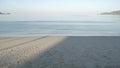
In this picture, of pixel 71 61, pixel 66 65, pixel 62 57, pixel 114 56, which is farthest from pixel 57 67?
pixel 114 56

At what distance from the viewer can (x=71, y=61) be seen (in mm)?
6883

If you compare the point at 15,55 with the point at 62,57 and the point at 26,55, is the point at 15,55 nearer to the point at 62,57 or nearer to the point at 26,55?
the point at 26,55

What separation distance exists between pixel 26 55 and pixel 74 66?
7.02 feet

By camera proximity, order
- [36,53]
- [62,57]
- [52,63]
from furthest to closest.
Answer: [36,53]
[62,57]
[52,63]

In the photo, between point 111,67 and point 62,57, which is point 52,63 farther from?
point 111,67

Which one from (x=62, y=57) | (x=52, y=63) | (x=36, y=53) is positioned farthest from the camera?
(x=36, y=53)

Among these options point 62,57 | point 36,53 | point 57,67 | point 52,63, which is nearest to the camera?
point 57,67

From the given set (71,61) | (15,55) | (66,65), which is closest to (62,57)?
(71,61)

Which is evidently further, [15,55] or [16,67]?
[15,55]

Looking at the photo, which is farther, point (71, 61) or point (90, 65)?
point (71, 61)

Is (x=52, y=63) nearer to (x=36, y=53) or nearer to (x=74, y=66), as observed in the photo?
(x=74, y=66)

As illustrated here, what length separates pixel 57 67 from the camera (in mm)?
6043

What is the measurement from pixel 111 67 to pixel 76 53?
220 cm

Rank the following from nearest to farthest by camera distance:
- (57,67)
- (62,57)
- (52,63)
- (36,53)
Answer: (57,67) → (52,63) → (62,57) → (36,53)
